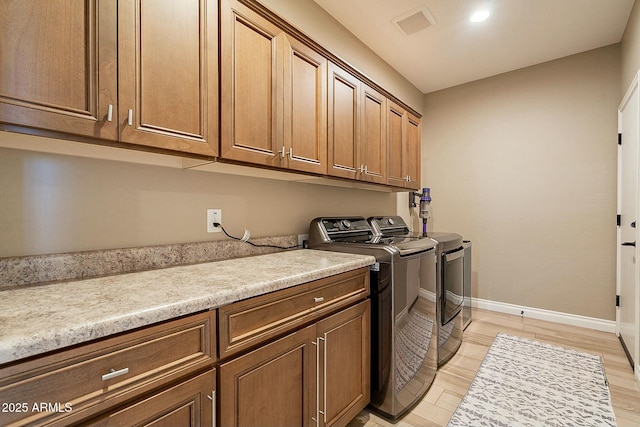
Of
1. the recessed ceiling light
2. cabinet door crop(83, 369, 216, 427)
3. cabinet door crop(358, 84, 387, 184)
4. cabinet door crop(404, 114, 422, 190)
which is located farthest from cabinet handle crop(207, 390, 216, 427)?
the recessed ceiling light

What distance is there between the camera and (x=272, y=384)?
105 cm

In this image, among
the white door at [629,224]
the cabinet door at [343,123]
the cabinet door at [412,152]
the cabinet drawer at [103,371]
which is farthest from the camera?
the cabinet door at [412,152]

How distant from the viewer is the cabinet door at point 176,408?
705mm

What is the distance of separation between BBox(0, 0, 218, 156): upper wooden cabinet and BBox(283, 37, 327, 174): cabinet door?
43cm

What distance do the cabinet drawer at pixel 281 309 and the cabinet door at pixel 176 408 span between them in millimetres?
103

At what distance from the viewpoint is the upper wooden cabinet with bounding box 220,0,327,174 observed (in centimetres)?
129

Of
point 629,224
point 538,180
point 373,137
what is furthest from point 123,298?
point 538,180

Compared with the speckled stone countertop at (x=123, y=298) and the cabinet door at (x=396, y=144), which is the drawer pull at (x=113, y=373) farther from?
the cabinet door at (x=396, y=144)

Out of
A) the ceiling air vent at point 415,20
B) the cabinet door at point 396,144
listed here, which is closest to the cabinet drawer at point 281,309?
the cabinet door at point 396,144

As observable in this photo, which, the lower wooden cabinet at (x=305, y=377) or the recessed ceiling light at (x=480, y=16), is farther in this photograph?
the recessed ceiling light at (x=480, y=16)

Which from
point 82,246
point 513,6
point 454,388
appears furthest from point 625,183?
point 82,246

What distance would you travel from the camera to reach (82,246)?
116cm

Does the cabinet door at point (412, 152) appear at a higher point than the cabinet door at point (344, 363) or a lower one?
higher

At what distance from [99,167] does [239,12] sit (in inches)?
36.0
